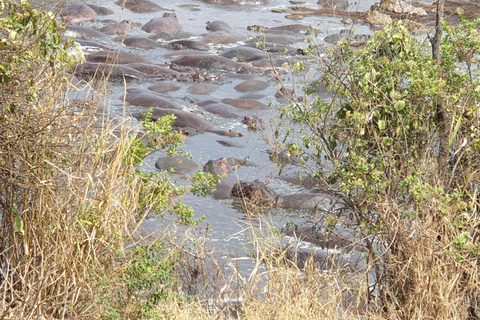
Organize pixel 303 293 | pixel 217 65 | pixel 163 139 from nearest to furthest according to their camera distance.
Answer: pixel 303 293 → pixel 163 139 → pixel 217 65

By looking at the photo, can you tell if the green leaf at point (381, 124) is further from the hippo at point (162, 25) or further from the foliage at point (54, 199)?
the hippo at point (162, 25)

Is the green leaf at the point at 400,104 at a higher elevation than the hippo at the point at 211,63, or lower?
higher

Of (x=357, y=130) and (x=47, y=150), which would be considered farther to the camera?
(x=357, y=130)

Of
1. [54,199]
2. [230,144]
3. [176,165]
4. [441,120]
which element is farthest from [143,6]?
[54,199]

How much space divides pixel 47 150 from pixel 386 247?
7.45 feet

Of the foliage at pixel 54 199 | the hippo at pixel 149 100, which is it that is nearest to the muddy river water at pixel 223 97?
the hippo at pixel 149 100

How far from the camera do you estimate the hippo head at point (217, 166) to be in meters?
8.68

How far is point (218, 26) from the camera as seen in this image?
18719 mm

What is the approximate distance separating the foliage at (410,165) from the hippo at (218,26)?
1412cm

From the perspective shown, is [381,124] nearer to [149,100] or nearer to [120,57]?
[149,100]

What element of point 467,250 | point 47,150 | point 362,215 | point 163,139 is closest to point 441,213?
point 467,250

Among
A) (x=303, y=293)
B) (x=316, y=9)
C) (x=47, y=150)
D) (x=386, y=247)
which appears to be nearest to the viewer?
(x=47, y=150)

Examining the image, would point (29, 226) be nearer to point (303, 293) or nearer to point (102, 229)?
point (102, 229)

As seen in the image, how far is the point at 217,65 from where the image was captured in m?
14.9
